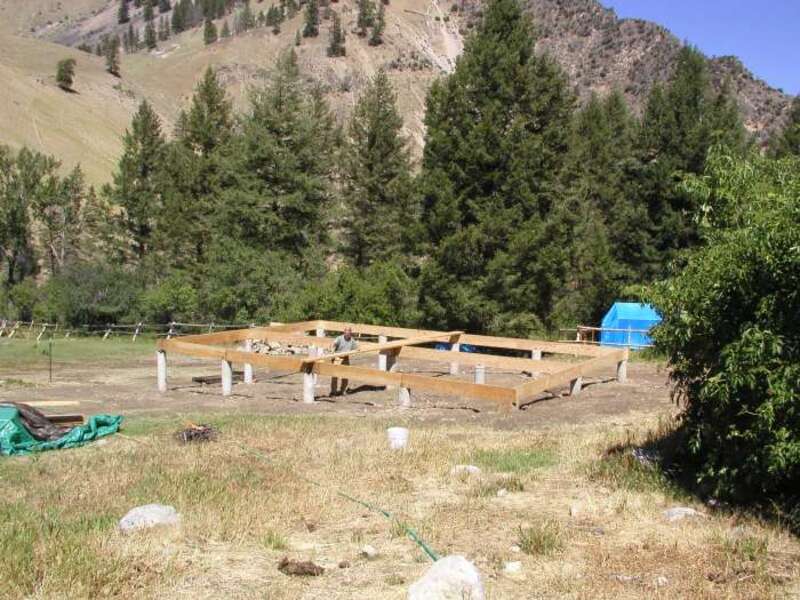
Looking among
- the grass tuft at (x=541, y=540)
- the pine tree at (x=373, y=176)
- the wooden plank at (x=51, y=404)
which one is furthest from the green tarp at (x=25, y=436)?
the pine tree at (x=373, y=176)

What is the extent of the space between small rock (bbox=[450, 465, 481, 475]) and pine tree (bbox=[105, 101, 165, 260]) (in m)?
39.8

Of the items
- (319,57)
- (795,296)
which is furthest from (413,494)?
(319,57)

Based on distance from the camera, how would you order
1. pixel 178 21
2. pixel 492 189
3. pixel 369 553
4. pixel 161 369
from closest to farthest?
pixel 369 553, pixel 161 369, pixel 492 189, pixel 178 21

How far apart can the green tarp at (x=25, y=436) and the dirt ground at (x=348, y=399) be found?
221cm

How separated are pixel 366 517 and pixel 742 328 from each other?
3.58 m

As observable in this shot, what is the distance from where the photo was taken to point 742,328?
6086mm

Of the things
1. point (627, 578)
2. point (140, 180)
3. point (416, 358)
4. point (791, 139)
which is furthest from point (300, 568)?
point (140, 180)

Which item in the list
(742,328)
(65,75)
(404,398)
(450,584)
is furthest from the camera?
(65,75)

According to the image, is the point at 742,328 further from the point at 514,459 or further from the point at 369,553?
the point at 369,553

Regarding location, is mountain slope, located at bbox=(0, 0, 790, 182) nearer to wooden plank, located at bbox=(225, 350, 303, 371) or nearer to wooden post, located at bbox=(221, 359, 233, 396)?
wooden post, located at bbox=(221, 359, 233, 396)

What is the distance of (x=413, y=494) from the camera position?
23.5ft

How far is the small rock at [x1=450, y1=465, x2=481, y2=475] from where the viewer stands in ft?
25.6

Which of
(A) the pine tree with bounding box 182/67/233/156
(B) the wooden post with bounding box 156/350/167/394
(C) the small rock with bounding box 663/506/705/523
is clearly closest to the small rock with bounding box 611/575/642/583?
(C) the small rock with bounding box 663/506/705/523

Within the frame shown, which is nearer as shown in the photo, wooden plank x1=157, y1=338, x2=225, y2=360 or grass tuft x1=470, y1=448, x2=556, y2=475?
grass tuft x1=470, y1=448, x2=556, y2=475
